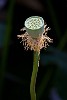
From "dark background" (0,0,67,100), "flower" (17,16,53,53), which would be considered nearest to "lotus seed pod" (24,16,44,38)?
"flower" (17,16,53,53)

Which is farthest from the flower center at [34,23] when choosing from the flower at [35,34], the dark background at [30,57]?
the dark background at [30,57]

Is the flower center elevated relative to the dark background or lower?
elevated

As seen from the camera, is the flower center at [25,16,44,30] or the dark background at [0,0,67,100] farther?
the dark background at [0,0,67,100]

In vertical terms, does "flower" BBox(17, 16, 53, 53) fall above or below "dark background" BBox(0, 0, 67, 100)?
above

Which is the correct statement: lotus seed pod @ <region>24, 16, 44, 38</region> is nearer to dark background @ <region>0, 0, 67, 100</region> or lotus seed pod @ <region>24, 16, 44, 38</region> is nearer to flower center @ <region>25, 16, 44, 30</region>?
flower center @ <region>25, 16, 44, 30</region>

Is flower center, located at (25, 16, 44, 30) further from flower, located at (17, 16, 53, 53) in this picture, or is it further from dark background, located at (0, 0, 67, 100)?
dark background, located at (0, 0, 67, 100)

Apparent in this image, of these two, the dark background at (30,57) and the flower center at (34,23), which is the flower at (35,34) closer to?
the flower center at (34,23)
